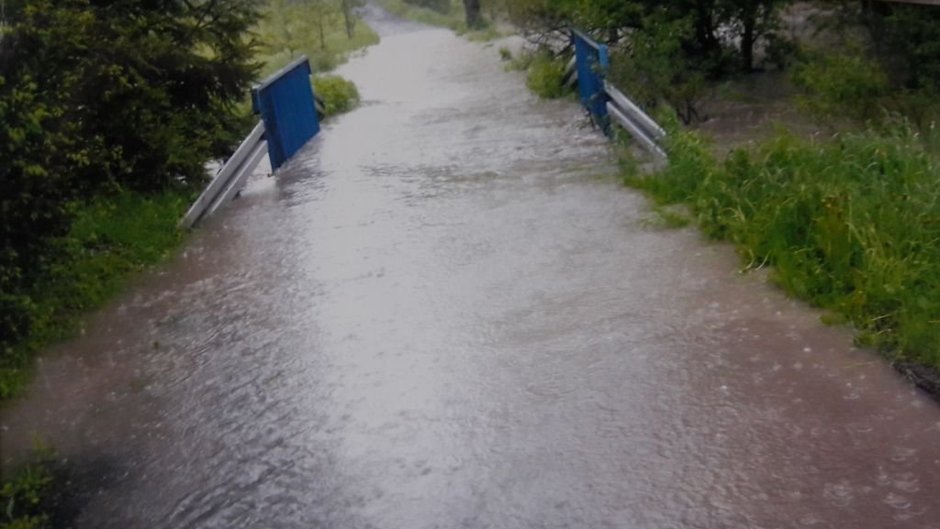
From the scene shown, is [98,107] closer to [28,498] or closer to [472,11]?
[28,498]

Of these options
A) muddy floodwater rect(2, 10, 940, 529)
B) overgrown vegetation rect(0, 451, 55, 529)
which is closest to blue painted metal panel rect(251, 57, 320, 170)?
muddy floodwater rect(2, 10, 940, 529)

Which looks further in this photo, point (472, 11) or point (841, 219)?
point (472, 11)

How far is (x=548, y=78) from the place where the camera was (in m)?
17.8

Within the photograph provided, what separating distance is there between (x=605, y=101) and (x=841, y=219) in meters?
6.42

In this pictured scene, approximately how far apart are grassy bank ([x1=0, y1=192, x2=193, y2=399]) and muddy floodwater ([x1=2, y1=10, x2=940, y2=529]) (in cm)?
20

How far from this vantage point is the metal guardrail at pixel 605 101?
1091 cm

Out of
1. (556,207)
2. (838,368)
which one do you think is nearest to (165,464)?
(838,368)

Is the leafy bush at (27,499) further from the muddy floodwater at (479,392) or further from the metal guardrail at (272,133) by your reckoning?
the metal guardrail at (272,133)

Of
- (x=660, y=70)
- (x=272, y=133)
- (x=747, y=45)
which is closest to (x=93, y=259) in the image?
(x=272, y=133)

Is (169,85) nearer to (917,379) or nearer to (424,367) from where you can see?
(424,367)

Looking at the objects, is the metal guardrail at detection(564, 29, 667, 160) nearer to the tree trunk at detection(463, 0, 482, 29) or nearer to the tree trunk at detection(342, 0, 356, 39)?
the tree trunk at detection(463, 0, 482, 29)

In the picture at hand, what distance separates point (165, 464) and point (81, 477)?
43 centimetres

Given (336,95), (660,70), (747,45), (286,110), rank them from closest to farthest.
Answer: (660,70) < (286,110) < (747,45) < (336,95)

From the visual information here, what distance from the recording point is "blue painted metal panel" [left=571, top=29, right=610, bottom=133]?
42.9 feet
